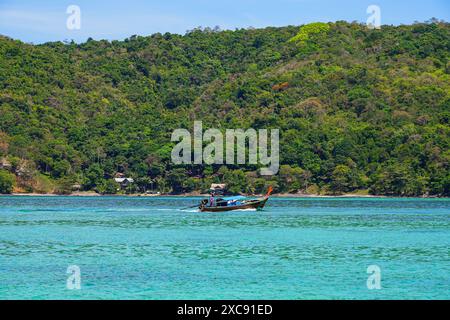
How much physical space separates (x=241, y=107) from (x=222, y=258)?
105 m

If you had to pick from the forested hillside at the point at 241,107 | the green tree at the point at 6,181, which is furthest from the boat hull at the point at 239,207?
the green tree at the point at 6,181

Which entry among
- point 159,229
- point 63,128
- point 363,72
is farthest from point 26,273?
point 363,72

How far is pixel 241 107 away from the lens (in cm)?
13900

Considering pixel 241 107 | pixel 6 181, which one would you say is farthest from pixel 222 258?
pixel 241 107

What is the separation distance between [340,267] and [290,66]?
125 meters

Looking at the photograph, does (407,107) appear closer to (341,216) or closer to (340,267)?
(341,216)

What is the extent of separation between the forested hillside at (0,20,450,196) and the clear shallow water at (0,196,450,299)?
176 ft

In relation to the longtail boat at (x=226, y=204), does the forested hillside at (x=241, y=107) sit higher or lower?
higher

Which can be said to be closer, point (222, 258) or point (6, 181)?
point (222, 258)

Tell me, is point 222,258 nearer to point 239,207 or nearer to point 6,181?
point 239,207

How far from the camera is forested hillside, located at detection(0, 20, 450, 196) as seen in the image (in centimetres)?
11269

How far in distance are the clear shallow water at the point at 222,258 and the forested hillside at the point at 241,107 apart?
5352 centimetres

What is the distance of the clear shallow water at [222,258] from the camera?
86.7 feet

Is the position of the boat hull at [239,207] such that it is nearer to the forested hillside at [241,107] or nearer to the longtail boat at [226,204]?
the longtail boat at [226,204]
